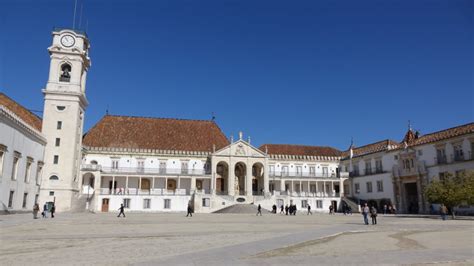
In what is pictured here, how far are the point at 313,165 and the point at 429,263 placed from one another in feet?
164

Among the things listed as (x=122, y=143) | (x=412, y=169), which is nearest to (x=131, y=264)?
(x=412, y=169)

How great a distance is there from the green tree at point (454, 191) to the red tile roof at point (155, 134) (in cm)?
3002

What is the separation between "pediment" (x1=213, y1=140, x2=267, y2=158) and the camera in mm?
51500

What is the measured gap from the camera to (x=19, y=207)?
32.4 m

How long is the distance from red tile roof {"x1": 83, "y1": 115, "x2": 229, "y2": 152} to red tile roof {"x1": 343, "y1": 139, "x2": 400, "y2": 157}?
1912 centimetres

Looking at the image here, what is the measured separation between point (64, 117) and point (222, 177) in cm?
2210

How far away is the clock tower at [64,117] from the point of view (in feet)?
127

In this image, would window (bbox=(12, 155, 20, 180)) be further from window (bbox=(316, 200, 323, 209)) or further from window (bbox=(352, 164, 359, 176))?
window (bbox=(352, 164, 359, 176))

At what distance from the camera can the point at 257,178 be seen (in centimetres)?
5503

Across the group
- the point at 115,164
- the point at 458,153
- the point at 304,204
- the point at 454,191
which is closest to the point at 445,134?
the point at 458,153

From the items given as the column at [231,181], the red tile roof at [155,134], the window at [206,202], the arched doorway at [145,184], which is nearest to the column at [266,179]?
the column at [231,181]

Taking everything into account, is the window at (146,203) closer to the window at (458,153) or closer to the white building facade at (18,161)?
the white building facade at (18,161)

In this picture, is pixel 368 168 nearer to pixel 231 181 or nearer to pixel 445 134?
pixel 445 134

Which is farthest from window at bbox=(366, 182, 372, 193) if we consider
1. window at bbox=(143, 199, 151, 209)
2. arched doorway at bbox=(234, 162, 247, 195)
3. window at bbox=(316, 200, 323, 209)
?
window at bbox=(143, 199, 151, 209)
